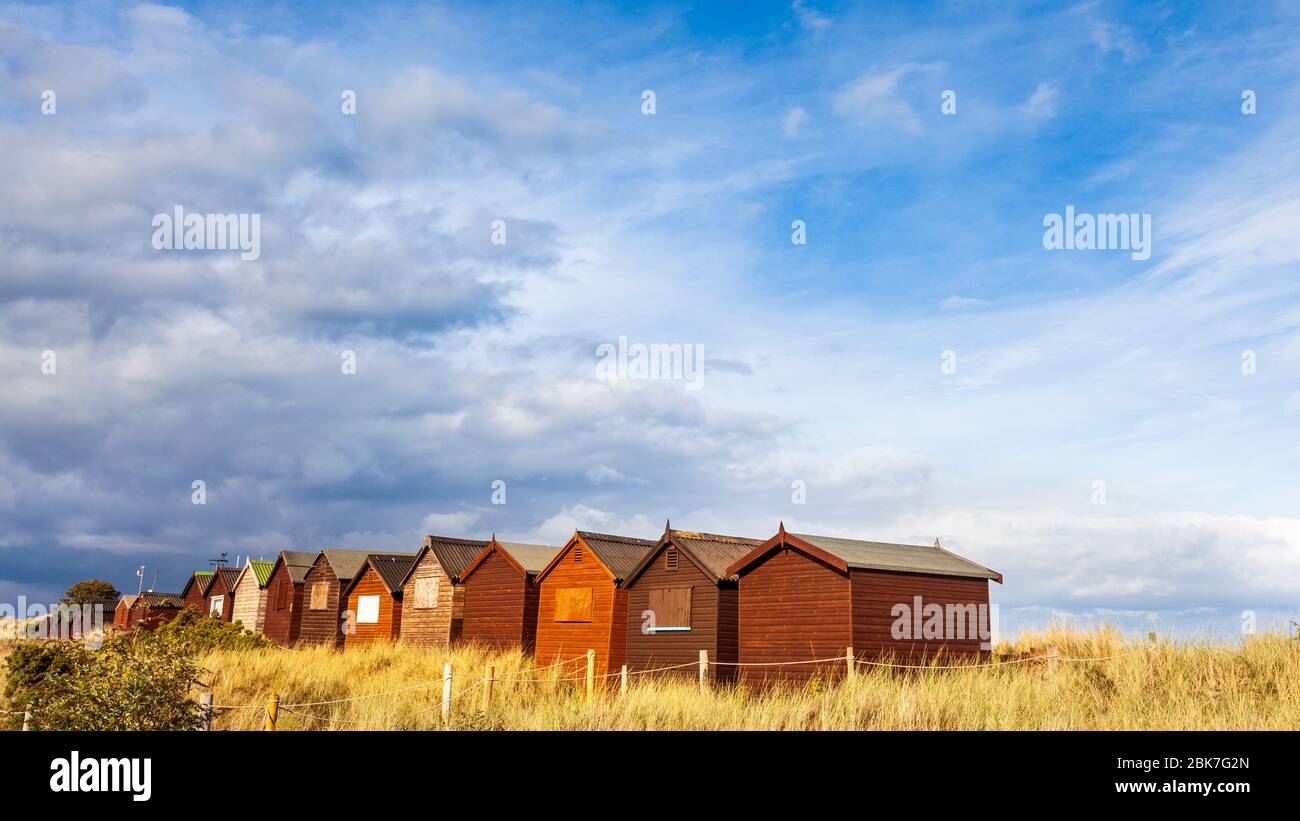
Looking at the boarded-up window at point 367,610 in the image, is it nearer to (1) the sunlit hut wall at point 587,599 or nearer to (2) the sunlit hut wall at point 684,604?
(1) the sunlit hut wall at point 587,599

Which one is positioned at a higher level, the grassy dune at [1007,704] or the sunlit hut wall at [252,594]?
the grassy dune at [1007,704]

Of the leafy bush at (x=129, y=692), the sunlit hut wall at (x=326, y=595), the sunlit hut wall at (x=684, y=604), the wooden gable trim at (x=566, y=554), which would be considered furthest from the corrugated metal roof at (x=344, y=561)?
the leafy bush at (x=129, y=692)

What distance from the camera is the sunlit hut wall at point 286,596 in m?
51.9

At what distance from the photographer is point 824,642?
83.9 feet

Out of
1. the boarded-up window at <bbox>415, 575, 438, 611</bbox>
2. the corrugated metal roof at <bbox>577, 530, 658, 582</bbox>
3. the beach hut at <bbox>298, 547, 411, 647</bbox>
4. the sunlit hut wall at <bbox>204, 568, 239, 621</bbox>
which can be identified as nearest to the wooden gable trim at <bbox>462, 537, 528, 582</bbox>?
the boarded-up window at <bbox>415, 575, 438, 611</bbox>

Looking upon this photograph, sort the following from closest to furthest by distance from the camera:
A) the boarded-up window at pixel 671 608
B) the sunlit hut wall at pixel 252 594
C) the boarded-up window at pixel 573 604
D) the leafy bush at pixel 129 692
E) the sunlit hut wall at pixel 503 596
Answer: the leafy bush at pixel 129 692, the boarded-up window at pixel 671 608, the boarded-up window at pixel 573 604, the sunlit hut wall at pixel 503 596, the sunlit hut wall at pixel 252 594

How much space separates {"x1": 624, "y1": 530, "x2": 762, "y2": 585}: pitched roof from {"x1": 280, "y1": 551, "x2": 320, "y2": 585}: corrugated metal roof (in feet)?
90.9

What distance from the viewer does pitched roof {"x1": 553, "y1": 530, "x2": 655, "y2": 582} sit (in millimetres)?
33775

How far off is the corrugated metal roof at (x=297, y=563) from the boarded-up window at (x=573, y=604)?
22.9m

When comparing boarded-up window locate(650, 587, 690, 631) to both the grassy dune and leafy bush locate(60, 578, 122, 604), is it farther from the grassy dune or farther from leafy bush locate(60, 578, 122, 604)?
leafy bush locate(60, 578, 122, 604)
